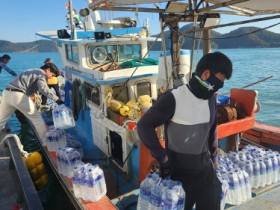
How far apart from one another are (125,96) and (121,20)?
3.04 m

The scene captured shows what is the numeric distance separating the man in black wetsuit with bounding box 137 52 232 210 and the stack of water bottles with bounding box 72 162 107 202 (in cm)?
176

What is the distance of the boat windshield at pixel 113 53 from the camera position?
727 cm

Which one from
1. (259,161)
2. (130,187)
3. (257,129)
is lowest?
(130,187)

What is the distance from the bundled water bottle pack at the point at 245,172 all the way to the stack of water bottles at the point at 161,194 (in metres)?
1.03

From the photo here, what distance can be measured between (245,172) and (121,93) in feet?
11.7

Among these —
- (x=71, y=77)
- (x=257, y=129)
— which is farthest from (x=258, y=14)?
(x=71, y=77)

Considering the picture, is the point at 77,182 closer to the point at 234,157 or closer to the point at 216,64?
the point at 234,157

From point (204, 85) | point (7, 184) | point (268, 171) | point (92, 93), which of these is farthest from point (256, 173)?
point (7, 184)

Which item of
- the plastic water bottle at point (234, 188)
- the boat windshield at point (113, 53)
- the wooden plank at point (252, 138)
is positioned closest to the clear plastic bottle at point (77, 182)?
the plastic water bottle at point (234, 188)

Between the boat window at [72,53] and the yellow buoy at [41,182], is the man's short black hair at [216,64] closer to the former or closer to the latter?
the boat window at [72,53]

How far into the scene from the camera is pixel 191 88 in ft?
8.44

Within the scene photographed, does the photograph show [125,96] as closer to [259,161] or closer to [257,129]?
[259,161]

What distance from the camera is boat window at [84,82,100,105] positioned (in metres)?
6.69

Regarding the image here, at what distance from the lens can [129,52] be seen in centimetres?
781
